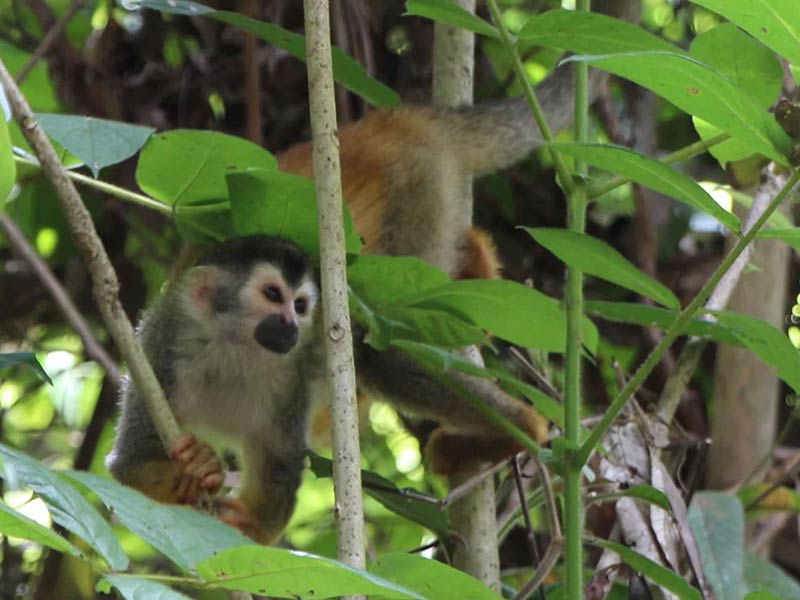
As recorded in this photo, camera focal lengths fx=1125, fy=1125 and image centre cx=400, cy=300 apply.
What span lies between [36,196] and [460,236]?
1635 millimetres

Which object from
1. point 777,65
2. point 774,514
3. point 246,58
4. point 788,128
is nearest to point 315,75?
point 788,128

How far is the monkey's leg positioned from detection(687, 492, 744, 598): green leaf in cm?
114

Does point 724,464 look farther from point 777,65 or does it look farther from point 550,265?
point 777,65

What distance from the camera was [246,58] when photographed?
148 inches

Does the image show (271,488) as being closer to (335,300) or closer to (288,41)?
(288,41)

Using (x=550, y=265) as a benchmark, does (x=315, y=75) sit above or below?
below

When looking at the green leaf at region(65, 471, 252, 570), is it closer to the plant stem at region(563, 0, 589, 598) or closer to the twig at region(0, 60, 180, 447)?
the twig at region(0, 60, 180, 447)

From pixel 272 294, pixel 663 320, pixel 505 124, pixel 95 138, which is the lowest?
pixel 663 320

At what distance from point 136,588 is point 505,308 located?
43.9 inches

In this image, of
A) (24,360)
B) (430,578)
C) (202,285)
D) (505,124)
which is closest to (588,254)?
(430,578)

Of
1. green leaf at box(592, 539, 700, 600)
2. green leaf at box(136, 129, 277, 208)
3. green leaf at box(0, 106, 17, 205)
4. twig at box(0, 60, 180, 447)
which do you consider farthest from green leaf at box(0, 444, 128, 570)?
green leaf at box(592, 539, 700, 600)

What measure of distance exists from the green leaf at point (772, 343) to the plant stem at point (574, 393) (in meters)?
0.23

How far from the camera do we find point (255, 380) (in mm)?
3221

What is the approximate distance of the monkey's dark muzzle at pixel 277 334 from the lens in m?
3.02
